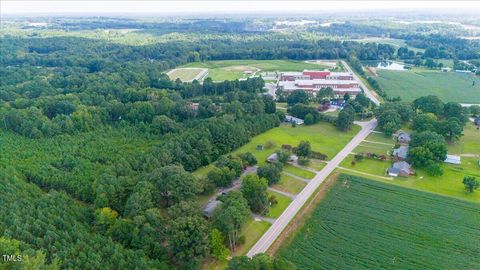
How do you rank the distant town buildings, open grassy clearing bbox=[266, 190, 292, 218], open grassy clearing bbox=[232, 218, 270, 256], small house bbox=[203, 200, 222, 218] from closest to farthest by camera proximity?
open grassy clearing bbox=[232, 218, 270, 256], small house bbox=[203, 200, 222, 218], open grassy clearing bbox=[266, 190, 292, 218], the distant town buildings

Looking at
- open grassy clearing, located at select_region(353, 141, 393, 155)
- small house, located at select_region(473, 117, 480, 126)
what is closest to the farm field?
open grassy clearing, located at select_region(353, 141, 393, 155)

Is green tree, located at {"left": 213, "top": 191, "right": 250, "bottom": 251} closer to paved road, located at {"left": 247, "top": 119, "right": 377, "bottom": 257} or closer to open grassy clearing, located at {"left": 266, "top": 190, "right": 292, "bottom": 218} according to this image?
paved road, located at {"left": 247, "top": 119, "right": 377, "bottom": 257}

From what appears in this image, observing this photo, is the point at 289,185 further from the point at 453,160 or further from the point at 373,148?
the point at 453,160

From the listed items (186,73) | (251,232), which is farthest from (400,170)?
(186,73)

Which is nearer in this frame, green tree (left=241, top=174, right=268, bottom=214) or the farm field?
green tree (left=241, top=174, right=268, bottom=214)

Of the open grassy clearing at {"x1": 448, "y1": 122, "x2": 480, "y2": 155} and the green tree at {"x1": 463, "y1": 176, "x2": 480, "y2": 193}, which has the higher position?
the open grassy clearing at {"x1": 448, "y1": 122, "x2": 480, "y2": 155}

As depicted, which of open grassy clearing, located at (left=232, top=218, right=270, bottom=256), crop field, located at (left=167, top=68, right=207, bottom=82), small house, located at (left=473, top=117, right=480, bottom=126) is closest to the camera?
open grassy clearing, located at (left=232, top=218, right=270, bottom=256)

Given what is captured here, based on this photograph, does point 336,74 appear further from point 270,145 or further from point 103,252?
point 103,252
